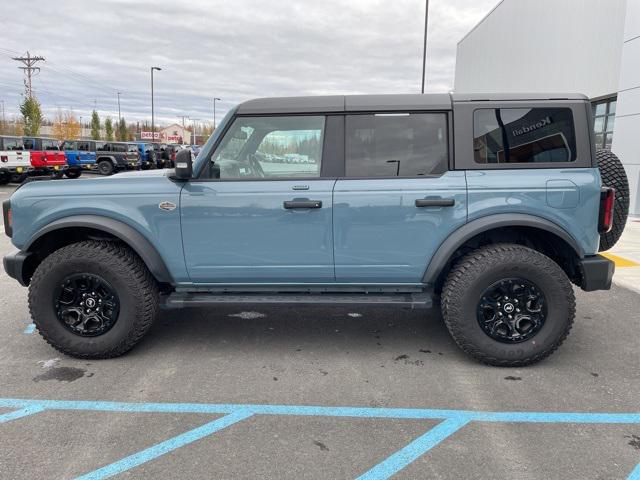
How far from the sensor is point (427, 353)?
12.6 ft

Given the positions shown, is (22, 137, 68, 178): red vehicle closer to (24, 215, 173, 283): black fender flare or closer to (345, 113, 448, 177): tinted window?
(24, 215, 173, 283): black fender flare

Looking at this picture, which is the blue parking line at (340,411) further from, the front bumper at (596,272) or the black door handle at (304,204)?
the black door handle at (304,204)

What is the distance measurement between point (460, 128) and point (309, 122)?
3.68 ft

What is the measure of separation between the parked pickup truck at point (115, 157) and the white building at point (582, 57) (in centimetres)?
1943

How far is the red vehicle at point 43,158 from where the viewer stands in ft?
61.9

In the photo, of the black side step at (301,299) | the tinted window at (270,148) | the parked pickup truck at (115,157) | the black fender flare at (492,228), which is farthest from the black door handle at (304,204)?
the parked pickup truck at (115,157)

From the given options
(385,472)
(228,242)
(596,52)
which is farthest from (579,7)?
(385,472)

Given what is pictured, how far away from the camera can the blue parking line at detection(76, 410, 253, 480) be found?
239 centimetres

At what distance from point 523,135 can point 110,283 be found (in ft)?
10.6

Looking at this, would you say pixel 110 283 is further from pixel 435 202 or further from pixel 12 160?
pixel 12 160

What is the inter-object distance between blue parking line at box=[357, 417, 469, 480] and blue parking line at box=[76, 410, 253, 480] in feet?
2.90

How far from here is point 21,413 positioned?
293cm

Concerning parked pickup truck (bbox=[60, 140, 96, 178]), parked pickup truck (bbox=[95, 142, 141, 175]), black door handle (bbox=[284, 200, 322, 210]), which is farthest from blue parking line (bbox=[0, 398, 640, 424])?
parked pickup truck (bbox=[95, 142, 141, 175])

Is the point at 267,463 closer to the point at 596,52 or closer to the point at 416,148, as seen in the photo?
the point at 416,148
